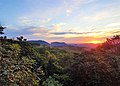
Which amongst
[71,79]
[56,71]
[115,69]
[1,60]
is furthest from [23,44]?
[1,60]

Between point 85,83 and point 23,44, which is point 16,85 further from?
point 23,44

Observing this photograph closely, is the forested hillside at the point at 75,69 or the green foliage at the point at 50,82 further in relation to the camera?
the forested hillside at the point at 75,69

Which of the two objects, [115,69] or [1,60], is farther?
[115,69]

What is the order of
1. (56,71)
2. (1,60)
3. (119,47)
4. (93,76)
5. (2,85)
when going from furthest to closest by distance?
(119,47) < (56,71) < (93,76) < (1,60) < (2,85)

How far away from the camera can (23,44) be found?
18859 mm

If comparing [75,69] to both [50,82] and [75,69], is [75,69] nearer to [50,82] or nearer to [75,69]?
[75,69]

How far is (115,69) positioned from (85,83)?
6.45 feet

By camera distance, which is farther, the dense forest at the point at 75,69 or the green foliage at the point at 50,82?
the dense forest at the point at 75,69

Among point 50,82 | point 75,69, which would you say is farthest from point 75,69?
point 50,82

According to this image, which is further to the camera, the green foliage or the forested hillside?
the forested hillside

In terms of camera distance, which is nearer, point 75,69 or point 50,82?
point 50,82

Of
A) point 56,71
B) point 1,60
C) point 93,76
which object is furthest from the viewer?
point 56,71

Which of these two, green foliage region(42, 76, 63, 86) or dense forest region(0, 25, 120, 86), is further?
dense forest region(0, 25, 120, 86)

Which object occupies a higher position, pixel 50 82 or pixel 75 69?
pixel 75 69
